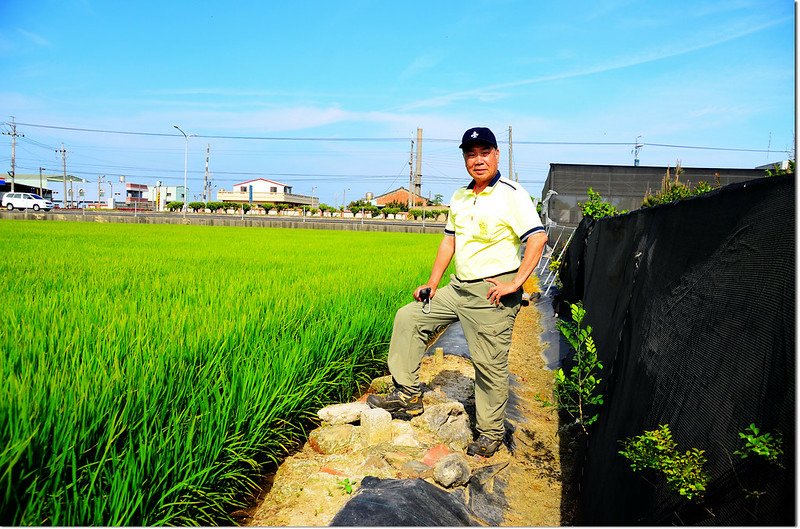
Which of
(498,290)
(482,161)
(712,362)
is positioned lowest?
(712,362)

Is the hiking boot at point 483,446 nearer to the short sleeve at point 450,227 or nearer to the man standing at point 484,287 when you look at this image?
the man standing at point 484,287

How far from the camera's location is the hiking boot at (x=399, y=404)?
3199mm

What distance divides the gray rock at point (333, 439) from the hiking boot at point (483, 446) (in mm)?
630

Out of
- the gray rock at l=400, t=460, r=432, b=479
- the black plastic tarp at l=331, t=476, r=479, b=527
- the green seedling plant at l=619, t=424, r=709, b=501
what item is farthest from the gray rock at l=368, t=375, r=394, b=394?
the green seedling plant at l=619, t=424, r=709, b=501

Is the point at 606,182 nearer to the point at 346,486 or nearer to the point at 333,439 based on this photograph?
the point at 333,439

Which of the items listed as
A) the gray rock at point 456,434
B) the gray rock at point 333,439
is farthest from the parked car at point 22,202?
the gray rock at point 456,434

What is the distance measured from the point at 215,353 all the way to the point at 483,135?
5.86 ft

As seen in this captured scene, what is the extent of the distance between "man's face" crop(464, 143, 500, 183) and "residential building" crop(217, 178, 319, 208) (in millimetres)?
70962

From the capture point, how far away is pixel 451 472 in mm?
2514

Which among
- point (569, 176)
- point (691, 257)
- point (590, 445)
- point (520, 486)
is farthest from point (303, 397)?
point (569, 176)

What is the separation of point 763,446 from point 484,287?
180 cm

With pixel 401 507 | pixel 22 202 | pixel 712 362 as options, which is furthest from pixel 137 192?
pixel 712 362

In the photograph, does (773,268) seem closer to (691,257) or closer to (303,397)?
(691,257)

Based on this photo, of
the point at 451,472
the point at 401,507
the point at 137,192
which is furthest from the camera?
the point at 137,192
